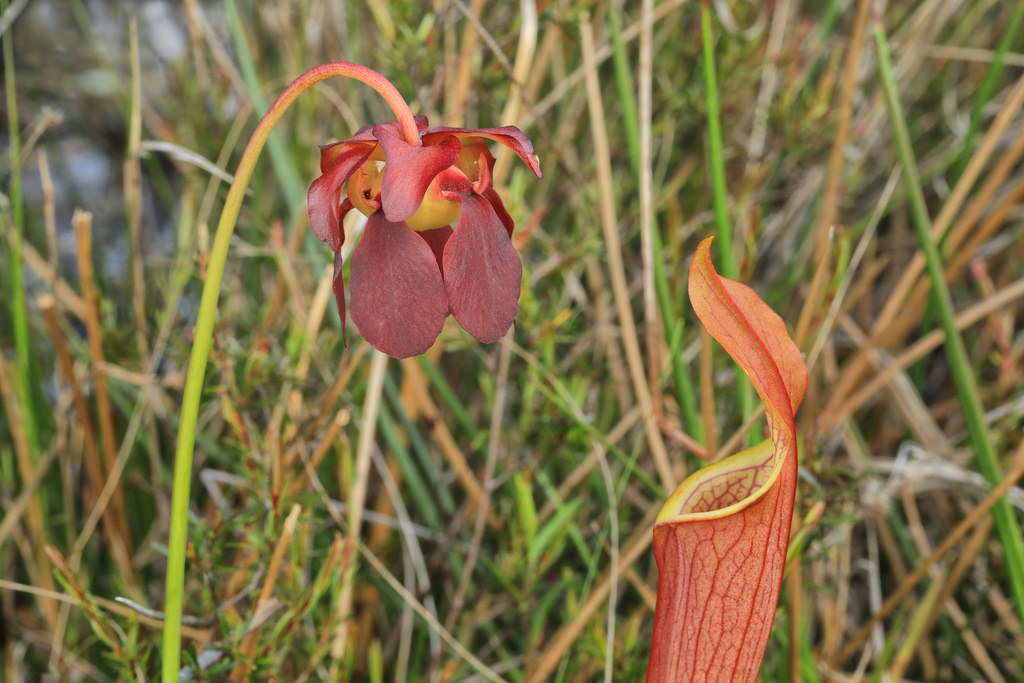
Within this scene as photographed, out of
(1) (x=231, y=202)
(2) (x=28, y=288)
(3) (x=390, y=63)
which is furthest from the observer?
(2) (x=28, y=288)

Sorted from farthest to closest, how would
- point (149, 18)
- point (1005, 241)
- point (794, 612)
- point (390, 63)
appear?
point (149, 18) < point (1005, 241) < point (390, 63) < point (794, 612)

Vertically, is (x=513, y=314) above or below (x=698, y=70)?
below

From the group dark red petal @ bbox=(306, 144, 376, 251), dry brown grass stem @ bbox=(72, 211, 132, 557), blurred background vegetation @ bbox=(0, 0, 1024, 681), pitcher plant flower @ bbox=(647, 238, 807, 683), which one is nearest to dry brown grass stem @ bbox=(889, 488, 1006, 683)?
blurred background vegetation @ bbox=(0, 0, 1024, 681)

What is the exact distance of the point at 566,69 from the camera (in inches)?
46.2

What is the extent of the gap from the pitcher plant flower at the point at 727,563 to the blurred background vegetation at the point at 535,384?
6.2 inches

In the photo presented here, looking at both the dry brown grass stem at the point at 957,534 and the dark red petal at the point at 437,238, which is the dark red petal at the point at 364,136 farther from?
the dry brown grass stem at the point at 957,534

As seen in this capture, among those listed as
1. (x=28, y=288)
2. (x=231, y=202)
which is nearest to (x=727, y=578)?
(x=231, y=202)

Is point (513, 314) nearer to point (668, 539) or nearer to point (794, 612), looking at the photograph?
point (668, 539)

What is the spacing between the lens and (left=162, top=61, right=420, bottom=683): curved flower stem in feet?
1.12

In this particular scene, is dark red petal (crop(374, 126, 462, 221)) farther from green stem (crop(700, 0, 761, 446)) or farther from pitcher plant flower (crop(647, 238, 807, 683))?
green stem (crop(700, 0, 761, 446))

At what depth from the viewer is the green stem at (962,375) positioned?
69 centimetres

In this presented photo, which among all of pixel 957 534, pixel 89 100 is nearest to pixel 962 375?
pixel 957 534

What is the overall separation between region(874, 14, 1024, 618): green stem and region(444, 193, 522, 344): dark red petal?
1.74 ft

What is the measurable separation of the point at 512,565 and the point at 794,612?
0.87 feet
